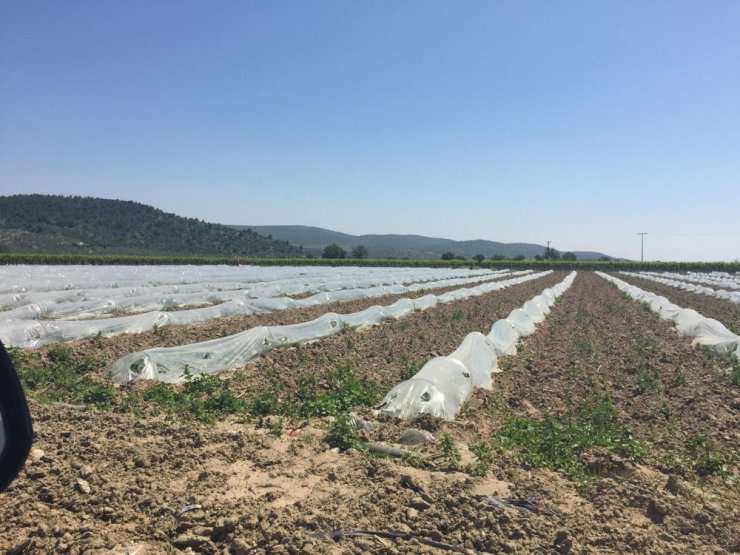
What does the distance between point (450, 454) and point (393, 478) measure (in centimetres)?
88

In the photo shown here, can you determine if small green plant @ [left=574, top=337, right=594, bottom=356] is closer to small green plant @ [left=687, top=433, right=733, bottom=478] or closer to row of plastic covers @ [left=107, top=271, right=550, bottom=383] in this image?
row of plastic covers @ [left=107, top=271, right=550, bottom=383]

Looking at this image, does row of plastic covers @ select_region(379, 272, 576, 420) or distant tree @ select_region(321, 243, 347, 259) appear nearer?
row of plastic covers @ select_region(379, 272, 576, 420)

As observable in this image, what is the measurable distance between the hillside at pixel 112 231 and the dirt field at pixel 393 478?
65.2m

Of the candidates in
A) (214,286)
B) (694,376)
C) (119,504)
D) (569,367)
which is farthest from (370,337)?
(214,286)

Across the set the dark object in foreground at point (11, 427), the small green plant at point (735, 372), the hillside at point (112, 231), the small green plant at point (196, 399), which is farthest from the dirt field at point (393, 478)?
the hillside at point (112, 231)

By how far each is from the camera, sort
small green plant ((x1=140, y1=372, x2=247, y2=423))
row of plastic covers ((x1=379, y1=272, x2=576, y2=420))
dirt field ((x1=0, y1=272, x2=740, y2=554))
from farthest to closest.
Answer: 1. row of plastic covers ((x1=379, y1=272, x2=576, y2=420))
2. small green plant ((x1=140, y1=372, x2=247, y2=423))
3. dirt field ((x1=0, y1=272, x2=740, y2=554))

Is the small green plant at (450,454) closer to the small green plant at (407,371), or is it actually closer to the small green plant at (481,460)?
the small green plant at (481,460)

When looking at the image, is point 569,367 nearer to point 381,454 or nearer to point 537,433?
point 537,433

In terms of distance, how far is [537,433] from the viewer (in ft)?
19.0

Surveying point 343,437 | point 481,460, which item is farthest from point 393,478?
point 343,437

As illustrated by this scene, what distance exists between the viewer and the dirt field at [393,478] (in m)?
3.30

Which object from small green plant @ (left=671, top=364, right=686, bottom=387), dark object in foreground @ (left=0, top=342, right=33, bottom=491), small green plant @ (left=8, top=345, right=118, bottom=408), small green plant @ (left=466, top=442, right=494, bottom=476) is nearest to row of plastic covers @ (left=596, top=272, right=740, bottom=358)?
small green plant @ (left=671, top=364, right=686, bottom=387)

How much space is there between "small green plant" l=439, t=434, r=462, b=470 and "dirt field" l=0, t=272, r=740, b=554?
0.03 m

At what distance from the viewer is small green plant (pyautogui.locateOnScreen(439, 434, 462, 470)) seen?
190 inches
